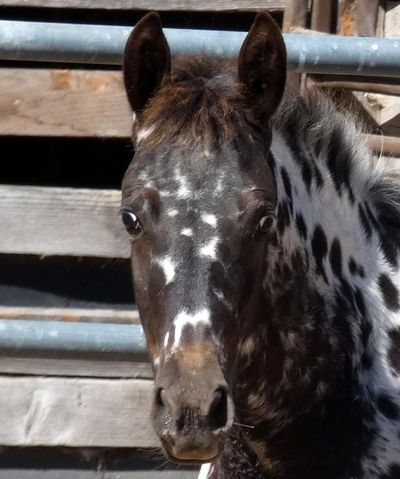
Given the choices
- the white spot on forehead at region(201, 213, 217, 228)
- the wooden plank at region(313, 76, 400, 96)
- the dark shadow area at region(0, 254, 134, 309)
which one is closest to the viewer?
the white spot on forehead at region(201, 213, 217, 228)

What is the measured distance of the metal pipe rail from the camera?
2471 millimetres

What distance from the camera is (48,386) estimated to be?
4215 mm

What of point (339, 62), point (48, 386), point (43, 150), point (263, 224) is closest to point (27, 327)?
point (263, 224)

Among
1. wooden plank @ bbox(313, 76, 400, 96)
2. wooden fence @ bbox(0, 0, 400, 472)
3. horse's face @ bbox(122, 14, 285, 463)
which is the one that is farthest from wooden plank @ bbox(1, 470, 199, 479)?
horse's face @ bbox(122, 14, 285, 463)

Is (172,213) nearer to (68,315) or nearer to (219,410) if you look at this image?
(219,410)

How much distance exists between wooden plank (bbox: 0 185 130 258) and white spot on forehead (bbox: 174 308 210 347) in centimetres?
178

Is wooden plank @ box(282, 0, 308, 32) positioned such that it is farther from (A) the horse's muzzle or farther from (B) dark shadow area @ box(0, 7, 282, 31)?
(A) the horse's muzzle

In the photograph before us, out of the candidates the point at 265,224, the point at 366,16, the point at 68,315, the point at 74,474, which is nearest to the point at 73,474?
the point at 74,474

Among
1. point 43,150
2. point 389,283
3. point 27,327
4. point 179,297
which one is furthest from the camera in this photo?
point 43,150

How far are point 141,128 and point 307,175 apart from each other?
44cm

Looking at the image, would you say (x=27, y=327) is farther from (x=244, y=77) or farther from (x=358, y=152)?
(x=358, y=152)

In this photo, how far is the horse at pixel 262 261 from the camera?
2.36m

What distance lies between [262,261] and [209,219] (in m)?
0.22

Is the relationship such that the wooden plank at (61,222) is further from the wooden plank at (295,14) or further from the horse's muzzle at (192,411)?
the horse's muzzle at (192,411)
